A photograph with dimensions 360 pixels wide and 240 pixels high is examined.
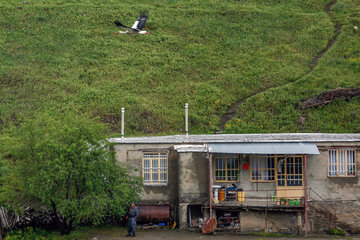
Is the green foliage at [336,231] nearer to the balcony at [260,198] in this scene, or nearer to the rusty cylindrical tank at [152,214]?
the balcony at [260,198]

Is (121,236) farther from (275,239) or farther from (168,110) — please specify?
(168,110)

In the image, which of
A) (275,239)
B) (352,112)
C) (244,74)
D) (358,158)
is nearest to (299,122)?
(352,112)

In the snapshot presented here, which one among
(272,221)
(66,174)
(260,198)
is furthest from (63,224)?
(272,221)

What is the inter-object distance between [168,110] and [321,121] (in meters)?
12.8

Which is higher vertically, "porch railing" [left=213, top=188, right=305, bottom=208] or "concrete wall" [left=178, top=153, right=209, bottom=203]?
"concrete wall" [left=178, top=153, right=209, bottom=203]

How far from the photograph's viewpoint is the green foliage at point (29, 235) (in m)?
19.8

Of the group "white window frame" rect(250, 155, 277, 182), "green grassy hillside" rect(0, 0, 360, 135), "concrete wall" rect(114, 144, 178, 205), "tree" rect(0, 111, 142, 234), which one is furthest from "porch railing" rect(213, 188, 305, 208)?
"green grassy hillside" rect(0, 0, 360, 135)

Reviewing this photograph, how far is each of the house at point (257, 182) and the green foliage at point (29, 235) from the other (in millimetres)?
4597

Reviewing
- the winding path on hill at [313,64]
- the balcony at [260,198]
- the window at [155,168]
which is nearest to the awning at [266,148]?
the balcony at [260,198]

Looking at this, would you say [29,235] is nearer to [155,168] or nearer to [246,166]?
[155,168]

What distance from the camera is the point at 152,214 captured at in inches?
863

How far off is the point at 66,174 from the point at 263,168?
29.4 feet

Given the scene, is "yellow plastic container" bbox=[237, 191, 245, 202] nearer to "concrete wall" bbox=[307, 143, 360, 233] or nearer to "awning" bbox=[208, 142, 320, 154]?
"awning" bbox=[208, 142, 320, 154]

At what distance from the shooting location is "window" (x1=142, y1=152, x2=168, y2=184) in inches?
897
